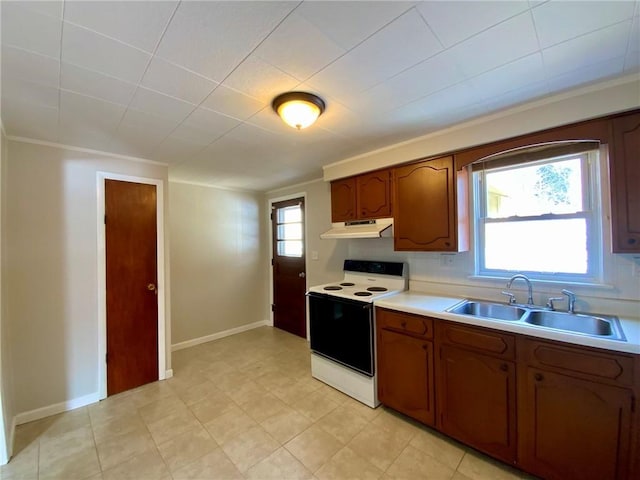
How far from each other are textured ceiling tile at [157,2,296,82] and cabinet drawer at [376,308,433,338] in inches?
78.4

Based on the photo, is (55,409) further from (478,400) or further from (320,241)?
(478,400)

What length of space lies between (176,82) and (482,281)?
2.63 meters

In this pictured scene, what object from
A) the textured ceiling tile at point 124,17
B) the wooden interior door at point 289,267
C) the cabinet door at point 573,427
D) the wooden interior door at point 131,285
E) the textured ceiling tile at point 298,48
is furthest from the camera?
the wooden interior door at point 289,267

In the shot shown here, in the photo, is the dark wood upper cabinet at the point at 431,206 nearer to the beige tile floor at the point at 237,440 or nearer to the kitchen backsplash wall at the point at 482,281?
the kitchen backsplash wall at the point at 482,281

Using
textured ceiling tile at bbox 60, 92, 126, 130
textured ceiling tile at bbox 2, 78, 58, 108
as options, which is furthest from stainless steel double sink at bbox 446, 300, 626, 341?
textured ceiling tile at bbox 2, 78, 58, 108

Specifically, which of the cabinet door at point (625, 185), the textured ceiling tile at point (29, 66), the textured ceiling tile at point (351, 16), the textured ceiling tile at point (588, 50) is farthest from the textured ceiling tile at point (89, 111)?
the cabinet door at point (625, 185)

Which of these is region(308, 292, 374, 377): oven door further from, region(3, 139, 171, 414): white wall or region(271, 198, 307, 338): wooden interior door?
region(3, 139, 171, 414): white wall

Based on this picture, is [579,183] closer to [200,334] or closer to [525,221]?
[525,221]

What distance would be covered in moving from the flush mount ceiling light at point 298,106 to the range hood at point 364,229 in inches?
48.7

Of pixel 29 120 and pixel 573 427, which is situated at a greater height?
pixel 29 120

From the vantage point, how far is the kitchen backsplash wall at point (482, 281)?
171 centimetres

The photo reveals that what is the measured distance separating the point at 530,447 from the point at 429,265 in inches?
57.0

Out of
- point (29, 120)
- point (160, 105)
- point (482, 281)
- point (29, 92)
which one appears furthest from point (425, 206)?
point (29, 120)

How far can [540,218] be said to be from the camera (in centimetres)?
208
